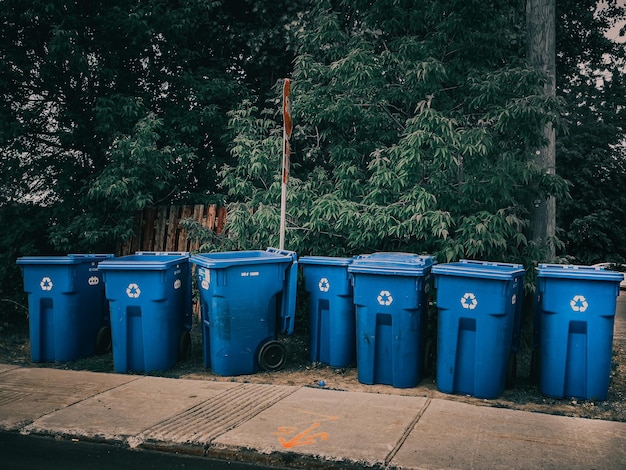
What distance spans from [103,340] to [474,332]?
4.25m

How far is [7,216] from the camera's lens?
360 inches

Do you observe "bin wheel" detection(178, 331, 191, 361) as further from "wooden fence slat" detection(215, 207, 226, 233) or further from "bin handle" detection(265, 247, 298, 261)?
"wooden fence slat" detection(215, 207, 226, 233)

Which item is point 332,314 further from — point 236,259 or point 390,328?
point 236,259

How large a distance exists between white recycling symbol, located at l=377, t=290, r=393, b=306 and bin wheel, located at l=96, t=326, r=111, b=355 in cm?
339

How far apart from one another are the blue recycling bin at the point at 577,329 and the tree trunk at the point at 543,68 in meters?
2.29

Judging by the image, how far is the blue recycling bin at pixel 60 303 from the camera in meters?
6.46

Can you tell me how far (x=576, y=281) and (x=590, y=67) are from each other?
1237 centimetres

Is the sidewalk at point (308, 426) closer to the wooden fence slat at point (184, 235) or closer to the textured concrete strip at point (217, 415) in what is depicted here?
the textured concrete strip at point (217, 415)

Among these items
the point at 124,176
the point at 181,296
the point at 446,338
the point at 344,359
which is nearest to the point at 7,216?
the point at 124,176

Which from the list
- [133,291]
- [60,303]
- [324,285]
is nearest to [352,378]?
[324,285]

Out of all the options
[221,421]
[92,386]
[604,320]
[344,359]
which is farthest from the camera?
[344,359]

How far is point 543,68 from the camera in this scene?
25.0 feet

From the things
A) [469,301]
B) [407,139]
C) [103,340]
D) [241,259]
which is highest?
[407,139]

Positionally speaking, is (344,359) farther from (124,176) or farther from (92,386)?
(124,176)
